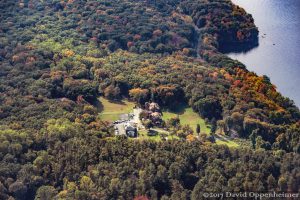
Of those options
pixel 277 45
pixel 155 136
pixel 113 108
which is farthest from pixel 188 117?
pixel 277 45

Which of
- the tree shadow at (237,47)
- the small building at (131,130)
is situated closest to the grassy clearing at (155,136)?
the small building at (131,130)

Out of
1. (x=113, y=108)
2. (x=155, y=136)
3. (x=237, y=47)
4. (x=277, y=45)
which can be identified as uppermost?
(x=277, y=45)

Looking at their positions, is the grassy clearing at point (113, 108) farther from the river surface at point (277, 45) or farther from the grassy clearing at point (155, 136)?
the river surface at point (277, 45)

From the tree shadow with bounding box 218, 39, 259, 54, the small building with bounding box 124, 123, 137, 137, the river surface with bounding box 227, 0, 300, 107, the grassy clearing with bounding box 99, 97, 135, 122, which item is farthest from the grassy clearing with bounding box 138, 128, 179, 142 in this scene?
the tree shadow with bounding box 218, 39, 259, 54

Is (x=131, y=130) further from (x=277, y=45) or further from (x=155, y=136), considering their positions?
(x=277, y=45)

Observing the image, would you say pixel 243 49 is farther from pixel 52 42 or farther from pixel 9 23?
pixel 9 23

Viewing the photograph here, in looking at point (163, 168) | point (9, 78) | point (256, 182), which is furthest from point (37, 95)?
point (256, 182)
